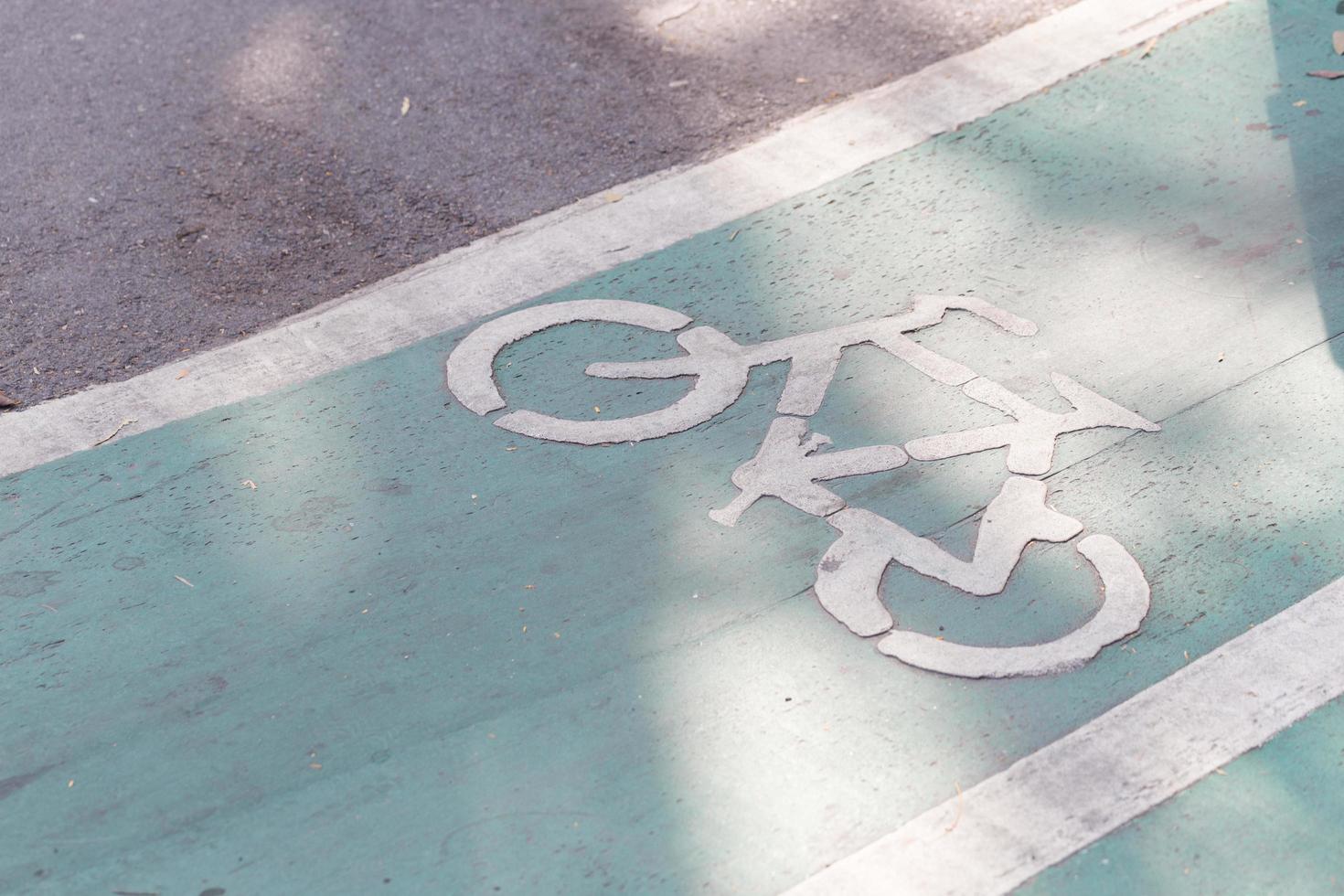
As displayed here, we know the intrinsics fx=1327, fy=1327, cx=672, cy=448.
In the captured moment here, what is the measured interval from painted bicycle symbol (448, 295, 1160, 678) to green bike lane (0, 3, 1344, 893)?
47 mm

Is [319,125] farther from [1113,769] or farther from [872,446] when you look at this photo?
[1113,769]

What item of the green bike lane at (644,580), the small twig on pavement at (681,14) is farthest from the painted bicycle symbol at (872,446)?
the small twig on pavement at (681,14)

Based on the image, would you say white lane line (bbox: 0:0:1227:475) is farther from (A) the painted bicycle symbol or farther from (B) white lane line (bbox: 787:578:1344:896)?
(B) white lane line (bbox: 787:578:1344:896)

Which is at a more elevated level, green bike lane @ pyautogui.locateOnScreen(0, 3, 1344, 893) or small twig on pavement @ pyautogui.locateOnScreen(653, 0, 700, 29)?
small twig on pavement @ pyautogui.locateOnScreen(653, 0, 700, 29)

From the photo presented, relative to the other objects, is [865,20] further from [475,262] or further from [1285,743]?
[1285,743]

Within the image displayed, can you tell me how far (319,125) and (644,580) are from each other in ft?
10.6

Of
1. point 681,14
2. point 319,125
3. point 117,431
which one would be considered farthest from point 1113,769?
point 681,14

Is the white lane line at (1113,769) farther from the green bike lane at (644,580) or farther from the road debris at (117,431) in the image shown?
the road debris at (117,431)

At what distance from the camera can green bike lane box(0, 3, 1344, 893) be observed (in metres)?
2.78

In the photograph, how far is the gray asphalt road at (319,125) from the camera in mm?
4742

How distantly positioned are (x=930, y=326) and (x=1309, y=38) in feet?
9.71

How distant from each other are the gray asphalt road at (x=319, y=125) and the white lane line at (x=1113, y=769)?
2958 mm

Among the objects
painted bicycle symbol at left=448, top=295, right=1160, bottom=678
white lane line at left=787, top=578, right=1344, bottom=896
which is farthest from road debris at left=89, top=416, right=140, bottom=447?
white lane line at left=787, top=578, right=1344, bottom=896

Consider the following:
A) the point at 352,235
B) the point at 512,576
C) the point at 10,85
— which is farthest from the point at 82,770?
the point at 10,85
